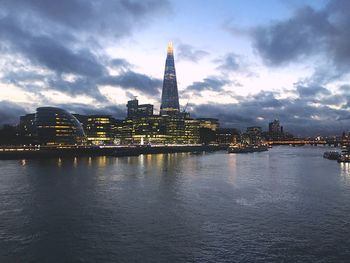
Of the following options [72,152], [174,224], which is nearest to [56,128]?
[72,152]

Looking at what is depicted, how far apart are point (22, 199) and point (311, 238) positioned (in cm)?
2792

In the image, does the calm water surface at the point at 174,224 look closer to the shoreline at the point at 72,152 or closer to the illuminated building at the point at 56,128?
the shoreline at the point at 72,152

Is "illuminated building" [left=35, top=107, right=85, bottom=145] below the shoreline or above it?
above

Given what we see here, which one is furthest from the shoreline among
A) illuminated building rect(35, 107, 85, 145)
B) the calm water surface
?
the calm water surface

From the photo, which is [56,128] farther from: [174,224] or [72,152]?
[174,224]

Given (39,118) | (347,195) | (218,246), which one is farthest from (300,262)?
(39,118)

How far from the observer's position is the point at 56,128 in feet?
532

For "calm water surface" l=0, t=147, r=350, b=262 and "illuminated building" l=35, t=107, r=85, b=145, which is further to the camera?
"illuminated building" l=35, t=107, r=85, b=145

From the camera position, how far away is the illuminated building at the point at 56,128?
158637 mm

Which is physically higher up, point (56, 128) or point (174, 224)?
point (56, 128)

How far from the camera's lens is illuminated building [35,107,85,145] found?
Answer: 15864 cm

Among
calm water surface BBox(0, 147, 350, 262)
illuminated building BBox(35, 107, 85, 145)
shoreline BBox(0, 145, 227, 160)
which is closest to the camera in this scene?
calm water surface BBox(0, 147, 350, 262)

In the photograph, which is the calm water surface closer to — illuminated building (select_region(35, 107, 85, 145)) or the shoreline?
the shoreline

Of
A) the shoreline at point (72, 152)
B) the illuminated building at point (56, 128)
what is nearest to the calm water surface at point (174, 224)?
the shoreline at point (72, 152)
